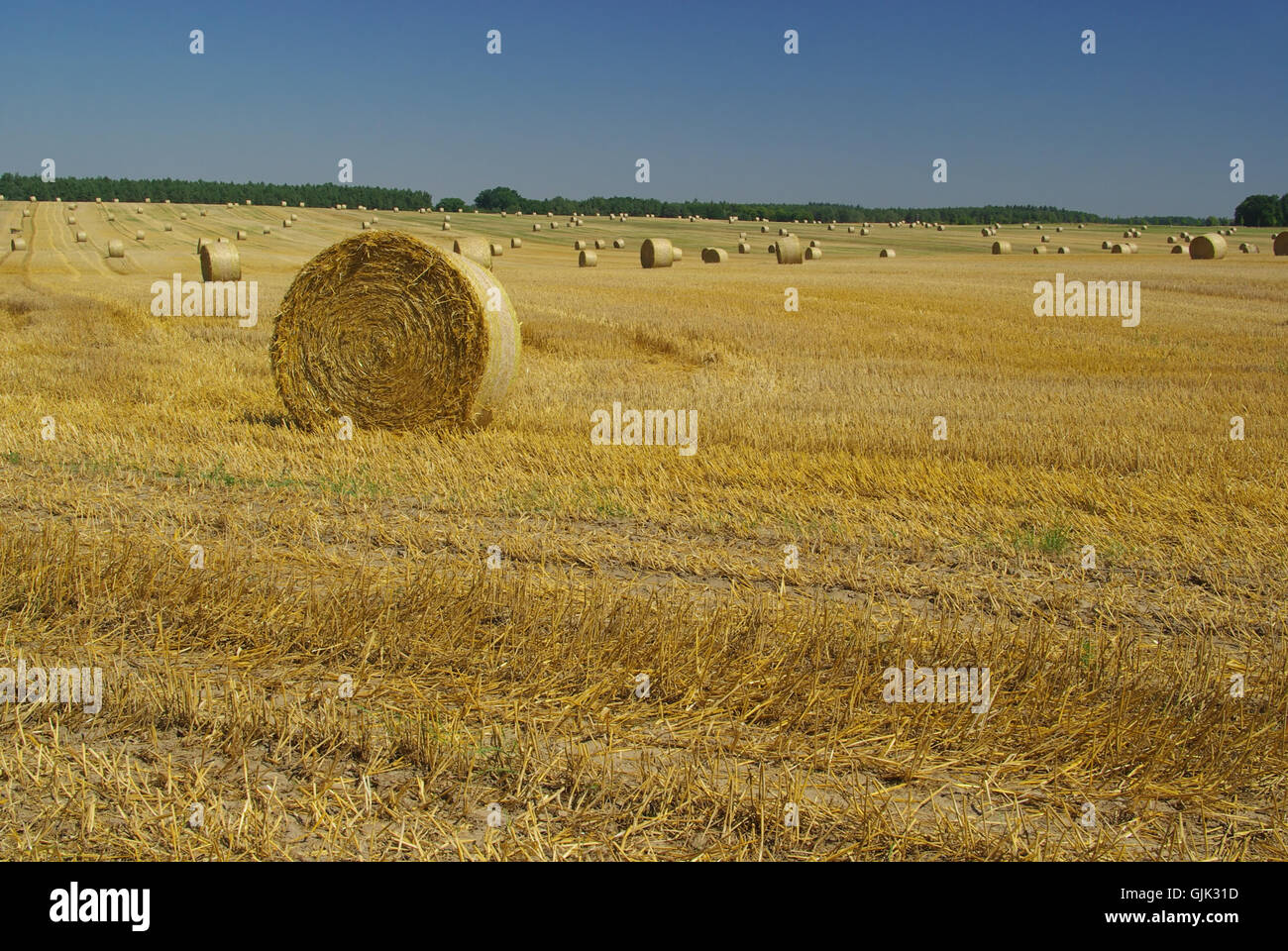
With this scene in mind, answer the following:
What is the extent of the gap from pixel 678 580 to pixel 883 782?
2.16 m

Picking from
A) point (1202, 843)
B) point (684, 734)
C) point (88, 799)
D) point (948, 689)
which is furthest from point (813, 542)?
point (88, 799)

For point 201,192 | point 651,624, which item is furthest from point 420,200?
point 651,624

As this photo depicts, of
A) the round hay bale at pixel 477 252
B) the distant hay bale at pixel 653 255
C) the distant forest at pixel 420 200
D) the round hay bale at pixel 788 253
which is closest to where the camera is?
the round hay bale at pixel 477 252

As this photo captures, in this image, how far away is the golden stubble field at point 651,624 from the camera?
3311 mm

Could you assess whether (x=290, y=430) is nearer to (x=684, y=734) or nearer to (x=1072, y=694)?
(x=684, y=734)

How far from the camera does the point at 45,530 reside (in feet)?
18.4

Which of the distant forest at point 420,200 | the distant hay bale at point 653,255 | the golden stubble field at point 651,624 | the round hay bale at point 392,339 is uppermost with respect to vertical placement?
the distant forest at point 420,200

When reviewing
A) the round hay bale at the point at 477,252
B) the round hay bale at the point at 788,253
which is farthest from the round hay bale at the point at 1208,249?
the round hay bale at the point at 477,252

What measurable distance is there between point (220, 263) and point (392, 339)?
18974mm

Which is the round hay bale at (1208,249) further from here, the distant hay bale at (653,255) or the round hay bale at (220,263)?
the round hay bale at (220,263)

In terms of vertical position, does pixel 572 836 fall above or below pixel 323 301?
below

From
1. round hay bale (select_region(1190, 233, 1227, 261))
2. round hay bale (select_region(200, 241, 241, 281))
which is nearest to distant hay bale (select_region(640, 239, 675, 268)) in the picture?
round hay bale (select_region(200, 241, 241, 281))

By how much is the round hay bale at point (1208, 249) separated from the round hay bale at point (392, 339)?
40.0 m

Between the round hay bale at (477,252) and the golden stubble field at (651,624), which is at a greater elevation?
the round hay bale at (477,252)
